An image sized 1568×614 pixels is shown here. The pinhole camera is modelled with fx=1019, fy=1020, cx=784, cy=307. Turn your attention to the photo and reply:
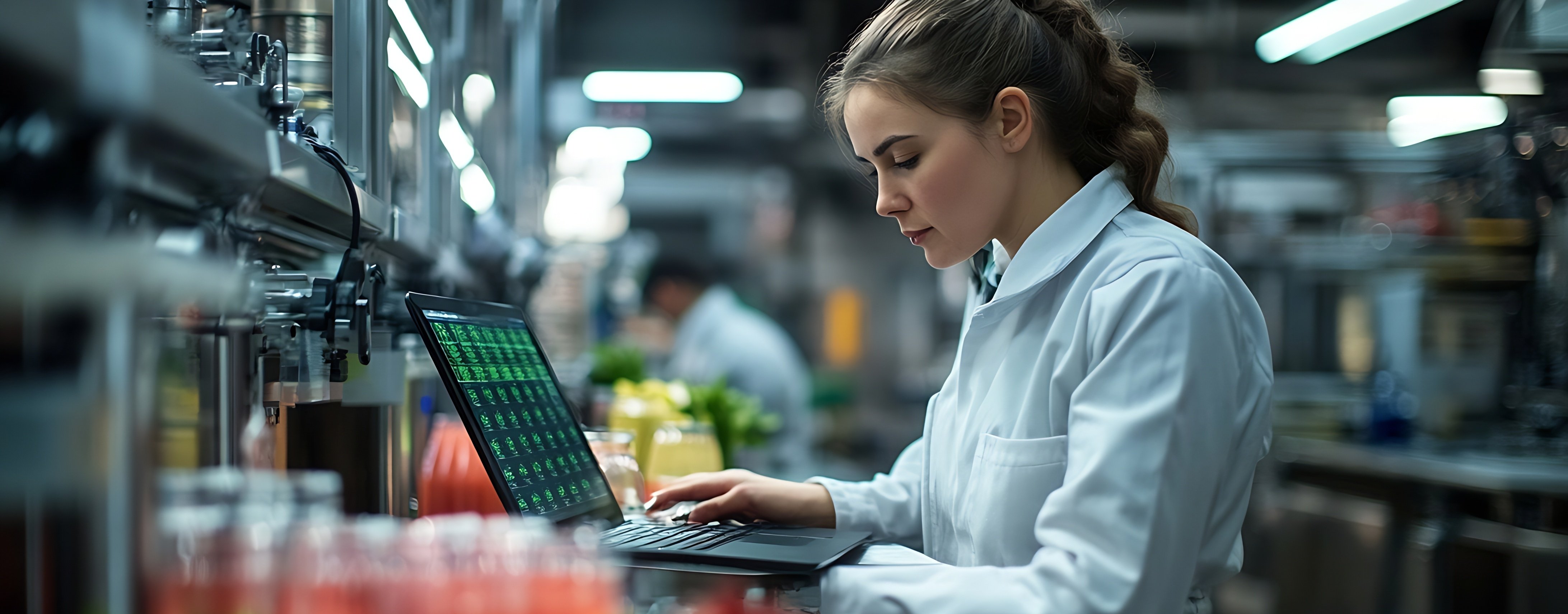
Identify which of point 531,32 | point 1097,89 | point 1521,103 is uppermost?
point 531,32

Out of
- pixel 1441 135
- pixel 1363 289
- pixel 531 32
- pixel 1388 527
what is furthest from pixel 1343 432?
pixel 531 32

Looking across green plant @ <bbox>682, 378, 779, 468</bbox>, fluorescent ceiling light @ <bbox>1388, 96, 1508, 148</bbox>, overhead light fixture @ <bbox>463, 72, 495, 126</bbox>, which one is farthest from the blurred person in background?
fluorescent ceiling light @ <bbox>1388, 96, 1508, 148</bbox>

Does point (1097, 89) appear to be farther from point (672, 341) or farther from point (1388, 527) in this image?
point (672, 341)

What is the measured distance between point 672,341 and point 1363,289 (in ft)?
11.5

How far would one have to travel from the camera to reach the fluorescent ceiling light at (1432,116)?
13.7 ft

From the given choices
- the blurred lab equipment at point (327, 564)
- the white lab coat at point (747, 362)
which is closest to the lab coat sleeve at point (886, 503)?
the blurred lab equipment at point (327, 564)

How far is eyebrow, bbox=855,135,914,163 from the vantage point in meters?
1.08

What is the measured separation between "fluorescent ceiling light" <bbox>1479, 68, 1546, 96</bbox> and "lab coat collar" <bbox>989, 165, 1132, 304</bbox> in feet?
8.42

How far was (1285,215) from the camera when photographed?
14.7 ft

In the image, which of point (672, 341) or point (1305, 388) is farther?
point (672, 341)

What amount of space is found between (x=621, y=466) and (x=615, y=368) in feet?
5.80

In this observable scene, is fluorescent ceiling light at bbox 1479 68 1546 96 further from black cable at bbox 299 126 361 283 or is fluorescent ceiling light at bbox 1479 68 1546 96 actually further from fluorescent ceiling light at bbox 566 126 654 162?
black cable at bbox 299 126 361 283

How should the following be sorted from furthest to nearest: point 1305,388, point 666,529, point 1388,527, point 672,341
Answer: point 672,341 → point 1305,388 → point 1388,527 → point 666,529

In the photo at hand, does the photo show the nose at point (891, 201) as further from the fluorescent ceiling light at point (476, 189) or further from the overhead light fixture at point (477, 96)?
the overhead light fixture at point (477, 96)
